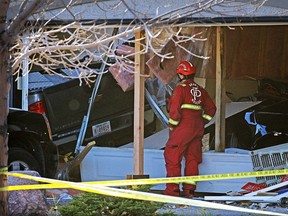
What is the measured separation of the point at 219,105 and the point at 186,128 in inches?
35.0

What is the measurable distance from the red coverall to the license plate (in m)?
2.01

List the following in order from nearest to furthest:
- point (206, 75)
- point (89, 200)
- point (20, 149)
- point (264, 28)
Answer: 1. point (89, 200)
2. point (20, 149)
3. point (206, 75)
4. point (264, 28)

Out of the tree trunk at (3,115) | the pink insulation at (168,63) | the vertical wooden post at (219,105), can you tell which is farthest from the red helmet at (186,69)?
the tree trunk at (3,115)

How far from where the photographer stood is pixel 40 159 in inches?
447

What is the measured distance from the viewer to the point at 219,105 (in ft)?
39.2

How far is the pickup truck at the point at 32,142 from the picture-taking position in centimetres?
1111

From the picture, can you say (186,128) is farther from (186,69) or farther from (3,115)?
(3,115)

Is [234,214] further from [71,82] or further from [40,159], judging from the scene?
[71,82]

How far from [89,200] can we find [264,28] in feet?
20.5

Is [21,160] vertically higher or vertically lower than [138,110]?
lower

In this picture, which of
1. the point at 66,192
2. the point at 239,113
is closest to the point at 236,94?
the point at 239,113

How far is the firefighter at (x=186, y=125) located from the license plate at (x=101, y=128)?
2.00 m

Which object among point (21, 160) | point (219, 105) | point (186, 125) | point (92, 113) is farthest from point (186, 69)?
point (21, 160)

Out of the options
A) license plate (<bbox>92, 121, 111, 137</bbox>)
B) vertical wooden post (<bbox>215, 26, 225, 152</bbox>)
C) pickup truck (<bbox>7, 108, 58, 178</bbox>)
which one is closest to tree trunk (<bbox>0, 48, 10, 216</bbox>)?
pickup truck (<bbox>7, 108, 58, 178</bbox>)
